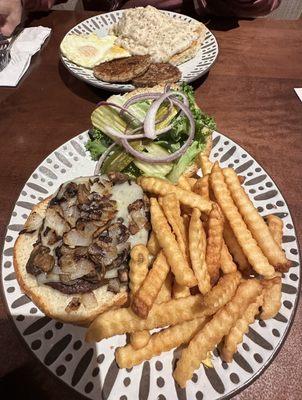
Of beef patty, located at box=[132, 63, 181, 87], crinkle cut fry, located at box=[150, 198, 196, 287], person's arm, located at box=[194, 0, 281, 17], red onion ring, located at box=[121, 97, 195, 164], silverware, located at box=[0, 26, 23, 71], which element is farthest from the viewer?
person's arm, located at box=[194, 0, 281, 17]

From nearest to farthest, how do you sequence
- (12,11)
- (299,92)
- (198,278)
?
(198,278) → (299,92) → (12,11)

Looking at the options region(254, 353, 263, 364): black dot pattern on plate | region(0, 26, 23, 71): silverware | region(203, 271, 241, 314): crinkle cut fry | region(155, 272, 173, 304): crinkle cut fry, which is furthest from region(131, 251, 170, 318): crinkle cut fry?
region(0, 26, 23, 71): silverware

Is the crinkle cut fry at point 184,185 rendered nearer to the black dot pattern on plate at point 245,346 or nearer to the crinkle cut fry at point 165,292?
the crinkle cut fry at point 165,292

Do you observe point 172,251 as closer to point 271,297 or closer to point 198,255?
point 198,255

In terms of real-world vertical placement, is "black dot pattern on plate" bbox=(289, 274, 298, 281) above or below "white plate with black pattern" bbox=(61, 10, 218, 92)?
below

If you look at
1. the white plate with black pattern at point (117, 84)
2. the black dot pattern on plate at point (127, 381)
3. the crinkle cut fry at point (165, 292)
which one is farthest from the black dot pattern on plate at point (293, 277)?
the white plate with black pattern at point (117, 84)

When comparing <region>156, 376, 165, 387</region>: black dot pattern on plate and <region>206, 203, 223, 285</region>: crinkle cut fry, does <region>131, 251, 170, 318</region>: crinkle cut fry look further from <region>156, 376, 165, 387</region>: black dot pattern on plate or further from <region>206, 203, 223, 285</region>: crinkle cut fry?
<region>156, 376, 165, 387</region>: black dot pattern on plate

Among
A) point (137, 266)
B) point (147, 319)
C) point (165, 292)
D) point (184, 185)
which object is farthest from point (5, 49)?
point (147, 319)

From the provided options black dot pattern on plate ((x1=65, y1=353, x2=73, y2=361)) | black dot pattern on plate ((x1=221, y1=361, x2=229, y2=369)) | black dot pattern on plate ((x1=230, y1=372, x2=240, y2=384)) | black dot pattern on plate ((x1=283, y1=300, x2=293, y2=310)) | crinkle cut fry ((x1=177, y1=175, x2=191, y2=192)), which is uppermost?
crinkle cut fry ((x1=177, y1=175, x2=191, y2=192))
